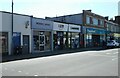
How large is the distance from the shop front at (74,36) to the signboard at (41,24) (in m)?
6.66

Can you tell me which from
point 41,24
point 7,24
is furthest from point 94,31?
point 7,24

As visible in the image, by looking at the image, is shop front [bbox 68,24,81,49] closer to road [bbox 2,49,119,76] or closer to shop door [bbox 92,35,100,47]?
shop door [bbox 92,35,100,47]

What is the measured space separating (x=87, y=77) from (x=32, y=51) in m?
17.5

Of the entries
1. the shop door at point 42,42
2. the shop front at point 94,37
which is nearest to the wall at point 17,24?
the shop door at point 42,42

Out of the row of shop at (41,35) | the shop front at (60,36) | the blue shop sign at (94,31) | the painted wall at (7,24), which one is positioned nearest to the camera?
Answer: the painted wall at (7,24)

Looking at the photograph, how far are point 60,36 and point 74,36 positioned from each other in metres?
5.22

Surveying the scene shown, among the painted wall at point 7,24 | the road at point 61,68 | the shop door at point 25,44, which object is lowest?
the road at point 61,68

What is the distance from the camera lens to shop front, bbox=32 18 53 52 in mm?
27250

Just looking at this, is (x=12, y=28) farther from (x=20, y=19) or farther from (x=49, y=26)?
(x=49, y=26)

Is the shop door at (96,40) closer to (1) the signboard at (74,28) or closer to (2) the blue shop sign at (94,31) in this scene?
(2) the blue shop sign at (94,31)

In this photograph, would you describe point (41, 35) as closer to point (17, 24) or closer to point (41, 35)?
point (41, 35)

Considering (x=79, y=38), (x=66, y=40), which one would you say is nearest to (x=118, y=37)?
(x=79, y=38)

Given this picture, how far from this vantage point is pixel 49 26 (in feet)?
98.1

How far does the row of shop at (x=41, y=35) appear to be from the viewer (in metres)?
23.2
